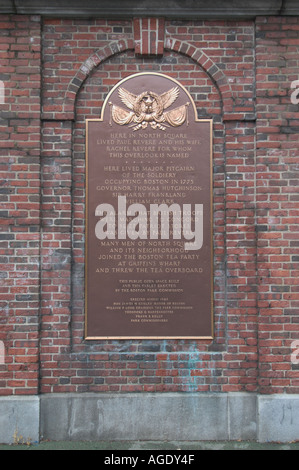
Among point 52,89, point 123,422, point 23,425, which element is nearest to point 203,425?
point 123,422

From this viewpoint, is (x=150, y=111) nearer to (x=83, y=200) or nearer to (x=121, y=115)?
(x=121, y=115)

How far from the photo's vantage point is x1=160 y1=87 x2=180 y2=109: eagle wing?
15.7 feet

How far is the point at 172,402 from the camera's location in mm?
4598

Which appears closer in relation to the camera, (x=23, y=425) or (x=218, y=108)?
(x=23, y=425)

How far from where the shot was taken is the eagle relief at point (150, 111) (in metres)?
4.79

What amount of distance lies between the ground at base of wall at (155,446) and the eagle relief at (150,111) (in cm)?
336

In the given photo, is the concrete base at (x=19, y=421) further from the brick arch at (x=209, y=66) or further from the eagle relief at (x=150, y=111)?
the brick arch at (x=209, y=66)

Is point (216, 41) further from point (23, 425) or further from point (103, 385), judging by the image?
point (23, 425)

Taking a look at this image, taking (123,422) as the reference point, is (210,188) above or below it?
above

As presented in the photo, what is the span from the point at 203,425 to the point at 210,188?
254cm

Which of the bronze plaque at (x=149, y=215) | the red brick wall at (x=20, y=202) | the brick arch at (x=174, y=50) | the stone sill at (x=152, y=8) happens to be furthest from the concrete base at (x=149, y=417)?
the stone sill at (x=152, y=8)

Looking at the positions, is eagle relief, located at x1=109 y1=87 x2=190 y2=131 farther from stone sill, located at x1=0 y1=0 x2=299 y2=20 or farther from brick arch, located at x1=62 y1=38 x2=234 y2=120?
stone sill, located at x1=0 y1=0 x2=299 y2=20

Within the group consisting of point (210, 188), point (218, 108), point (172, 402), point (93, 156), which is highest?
point (218, 108)

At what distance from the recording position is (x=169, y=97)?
4.80 m
